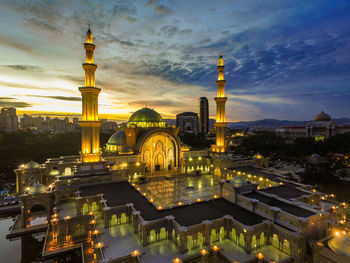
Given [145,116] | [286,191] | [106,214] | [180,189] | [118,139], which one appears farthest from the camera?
[145,116]

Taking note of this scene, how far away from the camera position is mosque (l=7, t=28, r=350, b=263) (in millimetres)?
11492

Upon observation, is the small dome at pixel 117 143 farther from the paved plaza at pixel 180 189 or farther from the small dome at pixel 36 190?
the small dome at pixel 36 190

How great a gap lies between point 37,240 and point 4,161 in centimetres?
2261

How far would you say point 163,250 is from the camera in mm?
11906

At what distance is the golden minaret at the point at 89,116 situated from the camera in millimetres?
22422

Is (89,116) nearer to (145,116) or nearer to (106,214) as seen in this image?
(145,116)

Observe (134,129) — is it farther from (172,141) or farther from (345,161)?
(345,161)

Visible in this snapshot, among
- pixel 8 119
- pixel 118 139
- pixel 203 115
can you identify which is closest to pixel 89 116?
pixel 118 139

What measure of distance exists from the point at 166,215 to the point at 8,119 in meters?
95.0

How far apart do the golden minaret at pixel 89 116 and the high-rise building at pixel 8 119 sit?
7711cm

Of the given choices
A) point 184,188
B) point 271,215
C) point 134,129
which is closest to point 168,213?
point 271,215

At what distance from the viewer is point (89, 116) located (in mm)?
22734

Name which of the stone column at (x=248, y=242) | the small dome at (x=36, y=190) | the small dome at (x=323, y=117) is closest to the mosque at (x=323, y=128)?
the small dome at (x=323, y=117)

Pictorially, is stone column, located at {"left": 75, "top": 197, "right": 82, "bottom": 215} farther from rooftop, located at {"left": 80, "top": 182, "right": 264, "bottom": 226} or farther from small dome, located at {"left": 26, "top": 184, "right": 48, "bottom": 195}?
small dome, located at {"left": 26, "top": 184, "right": 48, "bottom": 195}
